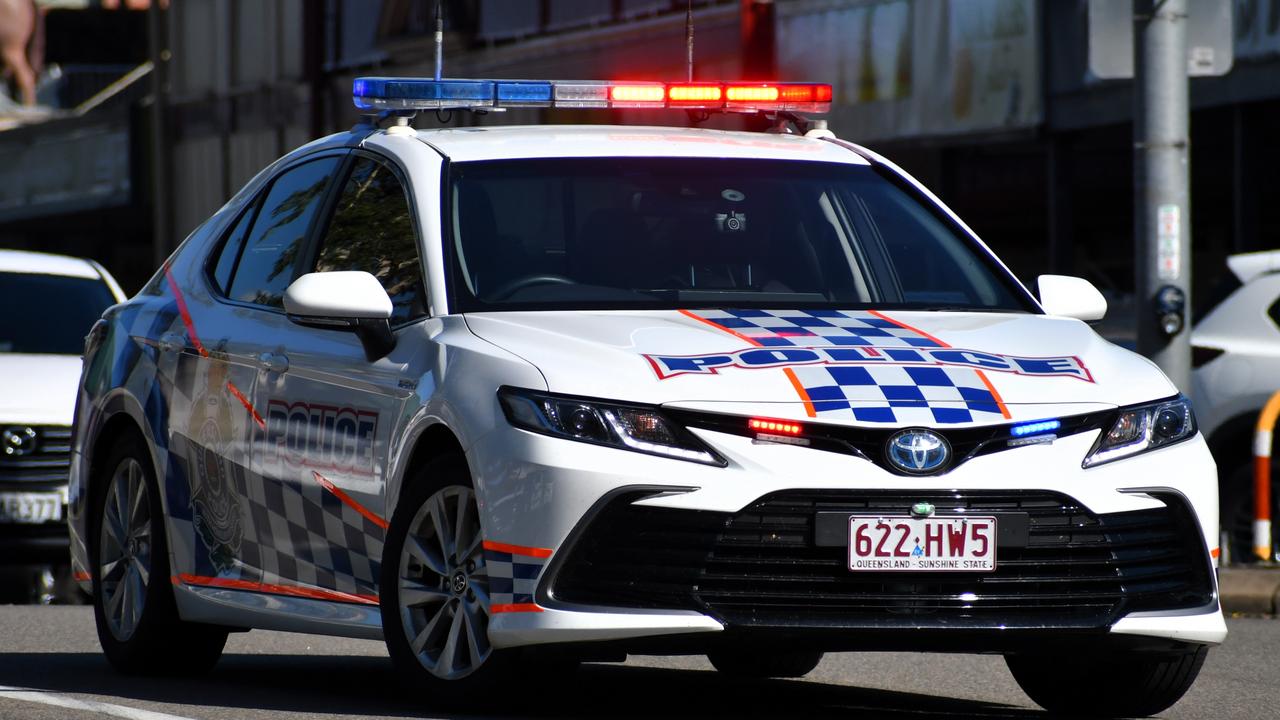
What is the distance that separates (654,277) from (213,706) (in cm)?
170

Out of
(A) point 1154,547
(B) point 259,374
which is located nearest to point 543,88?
(B) point 259,374

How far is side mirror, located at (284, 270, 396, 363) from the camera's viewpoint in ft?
21.5

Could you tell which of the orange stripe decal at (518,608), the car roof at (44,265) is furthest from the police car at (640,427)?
the car roof at (44,265)

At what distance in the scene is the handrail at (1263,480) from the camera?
11.9m

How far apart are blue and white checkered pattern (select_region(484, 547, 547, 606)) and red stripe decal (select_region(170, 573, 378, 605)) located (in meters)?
0.79

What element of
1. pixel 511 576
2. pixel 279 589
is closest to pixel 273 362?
pixel 279 589

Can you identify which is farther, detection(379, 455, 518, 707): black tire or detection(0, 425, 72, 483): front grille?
detection(0, 425, 72, 483): front grille

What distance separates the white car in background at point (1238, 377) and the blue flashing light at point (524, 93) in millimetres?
5718

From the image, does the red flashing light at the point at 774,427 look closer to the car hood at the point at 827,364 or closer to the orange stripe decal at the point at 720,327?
the car hood at the point at 827,364

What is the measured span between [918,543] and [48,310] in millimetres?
8804

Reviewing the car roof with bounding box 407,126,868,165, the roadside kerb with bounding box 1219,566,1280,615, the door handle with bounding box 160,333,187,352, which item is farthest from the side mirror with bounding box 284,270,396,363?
the roadside kerb with bounding box 1219,566,1280,615

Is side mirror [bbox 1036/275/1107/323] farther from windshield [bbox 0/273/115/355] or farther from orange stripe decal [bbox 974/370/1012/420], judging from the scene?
windshield [bbox 0/273/115/355]

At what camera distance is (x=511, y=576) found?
19.3 feet

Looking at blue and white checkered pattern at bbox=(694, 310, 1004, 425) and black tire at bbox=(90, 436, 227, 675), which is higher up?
blue and white checkered pattern at bbox=(694, 310, 1004, 425)
